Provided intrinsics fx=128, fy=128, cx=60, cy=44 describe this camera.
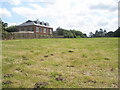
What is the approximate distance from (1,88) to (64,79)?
191cm

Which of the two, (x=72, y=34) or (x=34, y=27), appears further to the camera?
(x=72, y=34)

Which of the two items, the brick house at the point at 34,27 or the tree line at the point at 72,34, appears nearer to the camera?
the tree line at the point at 72,34

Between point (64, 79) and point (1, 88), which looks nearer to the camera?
point (1, 88)

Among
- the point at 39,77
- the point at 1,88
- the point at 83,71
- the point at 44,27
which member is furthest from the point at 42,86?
the point at 44,27

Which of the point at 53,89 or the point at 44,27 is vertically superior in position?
the point at 44,27

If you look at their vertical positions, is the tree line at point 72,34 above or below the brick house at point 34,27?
below

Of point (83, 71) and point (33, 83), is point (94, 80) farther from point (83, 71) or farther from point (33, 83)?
point (33, 83)

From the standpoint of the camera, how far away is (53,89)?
3549mm

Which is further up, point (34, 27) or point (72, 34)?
point (34, 27)

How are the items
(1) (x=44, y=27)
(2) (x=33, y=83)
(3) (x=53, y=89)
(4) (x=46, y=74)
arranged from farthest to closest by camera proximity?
(1) (x=44, y=27), (4) (x=46, y=74), (2) (x=33, y=83), (3) (x=53, y=89)

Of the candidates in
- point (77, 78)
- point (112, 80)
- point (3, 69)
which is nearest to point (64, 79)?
point (77, 78)

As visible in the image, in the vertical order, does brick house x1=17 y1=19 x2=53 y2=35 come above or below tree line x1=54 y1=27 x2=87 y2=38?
above

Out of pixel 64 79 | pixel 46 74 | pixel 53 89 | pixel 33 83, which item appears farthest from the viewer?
pixel 46 74

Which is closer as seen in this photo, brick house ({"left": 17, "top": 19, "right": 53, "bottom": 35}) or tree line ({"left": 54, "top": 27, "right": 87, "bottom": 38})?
tree line ({"left": 54, "top": 27, "right": 87, "bottom": 38})
